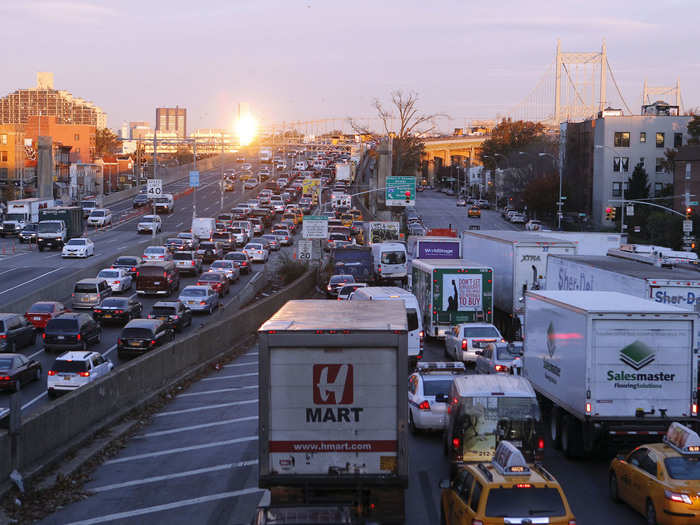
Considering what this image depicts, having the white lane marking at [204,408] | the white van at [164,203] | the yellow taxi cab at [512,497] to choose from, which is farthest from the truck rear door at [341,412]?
the white van at [164,203]

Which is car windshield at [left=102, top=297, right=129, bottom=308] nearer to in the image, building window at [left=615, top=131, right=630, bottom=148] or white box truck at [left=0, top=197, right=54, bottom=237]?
white box truck at [left=0, top=197, right=54, bottom=237]

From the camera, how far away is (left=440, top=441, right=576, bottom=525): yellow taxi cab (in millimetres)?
10547

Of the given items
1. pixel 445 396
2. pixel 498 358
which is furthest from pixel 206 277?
pixel 445 396

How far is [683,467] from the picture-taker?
42.8 ft

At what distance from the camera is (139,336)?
31.5m

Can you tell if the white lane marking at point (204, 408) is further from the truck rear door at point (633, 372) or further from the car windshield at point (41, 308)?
Answer: the car windshield at point (41, 308)

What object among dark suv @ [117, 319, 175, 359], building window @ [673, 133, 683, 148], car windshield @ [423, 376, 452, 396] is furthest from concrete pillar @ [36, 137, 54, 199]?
car windshield @ [423, 376, 452, 396]

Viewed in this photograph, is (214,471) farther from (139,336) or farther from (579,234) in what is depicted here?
(579,234)

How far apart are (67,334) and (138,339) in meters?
2.57

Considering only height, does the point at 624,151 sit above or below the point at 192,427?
above

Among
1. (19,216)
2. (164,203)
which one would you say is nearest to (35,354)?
(19,216)

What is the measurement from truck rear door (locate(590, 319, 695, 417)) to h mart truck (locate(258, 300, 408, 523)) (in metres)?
6.07

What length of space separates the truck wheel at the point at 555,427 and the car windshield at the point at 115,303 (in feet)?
77.5

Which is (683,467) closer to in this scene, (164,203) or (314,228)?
(314,228)
